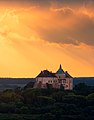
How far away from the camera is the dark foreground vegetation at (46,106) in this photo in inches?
7200

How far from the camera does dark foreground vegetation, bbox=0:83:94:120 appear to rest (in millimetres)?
182875

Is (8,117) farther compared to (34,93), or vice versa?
(34,93)

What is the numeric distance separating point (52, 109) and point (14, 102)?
1230cm

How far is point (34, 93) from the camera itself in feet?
645

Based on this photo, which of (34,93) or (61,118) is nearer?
(61,118)

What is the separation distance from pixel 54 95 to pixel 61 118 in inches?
669

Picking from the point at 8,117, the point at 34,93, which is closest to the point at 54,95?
the point at 34,93

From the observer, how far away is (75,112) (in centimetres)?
18712

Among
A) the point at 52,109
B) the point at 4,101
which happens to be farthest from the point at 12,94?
the point at 52,109

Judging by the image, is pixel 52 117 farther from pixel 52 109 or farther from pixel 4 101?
pixel 4 101

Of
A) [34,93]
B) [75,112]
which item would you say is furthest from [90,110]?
[34,93]

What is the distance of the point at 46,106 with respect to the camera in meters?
193

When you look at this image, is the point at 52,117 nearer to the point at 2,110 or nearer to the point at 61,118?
the point at 61,118

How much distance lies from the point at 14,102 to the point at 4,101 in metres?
6.18
